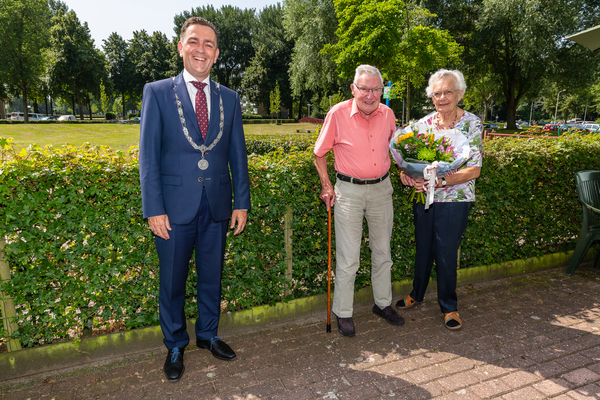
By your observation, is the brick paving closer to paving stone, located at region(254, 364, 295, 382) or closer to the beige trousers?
paving stone, located at region(254, 364, 295, 382)

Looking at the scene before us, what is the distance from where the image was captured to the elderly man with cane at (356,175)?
350cm

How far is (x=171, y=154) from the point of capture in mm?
2914

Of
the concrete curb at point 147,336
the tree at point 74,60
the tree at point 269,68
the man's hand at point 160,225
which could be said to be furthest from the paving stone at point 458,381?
the tree at point 74,60

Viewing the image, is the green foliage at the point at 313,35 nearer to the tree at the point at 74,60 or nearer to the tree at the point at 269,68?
the tree at the point at 269,68

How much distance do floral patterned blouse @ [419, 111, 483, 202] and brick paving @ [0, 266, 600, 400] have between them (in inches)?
51.7

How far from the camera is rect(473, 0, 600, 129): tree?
2512 cm

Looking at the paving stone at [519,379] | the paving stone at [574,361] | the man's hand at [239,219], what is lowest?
the paving stone at [519,379]

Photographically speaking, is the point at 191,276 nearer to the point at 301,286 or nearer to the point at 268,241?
the point at 268,241

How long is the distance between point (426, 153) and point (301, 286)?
6.05 ft

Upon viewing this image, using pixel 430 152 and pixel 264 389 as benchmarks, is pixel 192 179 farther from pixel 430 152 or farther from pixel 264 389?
pixel 430 152

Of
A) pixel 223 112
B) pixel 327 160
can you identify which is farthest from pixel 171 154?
pixel 327 160

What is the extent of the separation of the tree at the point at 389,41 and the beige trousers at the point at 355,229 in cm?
2266

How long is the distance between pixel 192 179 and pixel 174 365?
151 centimetres

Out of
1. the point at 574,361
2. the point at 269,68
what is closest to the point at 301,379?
the point at 574,361
